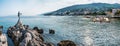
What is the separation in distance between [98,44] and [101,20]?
95.0 m

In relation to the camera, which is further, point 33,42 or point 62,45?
point 62,45

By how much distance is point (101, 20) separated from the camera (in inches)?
5945

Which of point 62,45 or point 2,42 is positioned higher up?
point 2,42

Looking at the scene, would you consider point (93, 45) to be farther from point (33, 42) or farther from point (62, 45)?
point (33, 42)

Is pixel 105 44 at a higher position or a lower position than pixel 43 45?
lower

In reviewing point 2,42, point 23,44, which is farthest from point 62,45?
point 2,42

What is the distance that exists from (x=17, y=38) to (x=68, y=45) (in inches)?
470

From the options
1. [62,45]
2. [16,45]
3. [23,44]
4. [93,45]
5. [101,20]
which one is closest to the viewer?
[23,44]

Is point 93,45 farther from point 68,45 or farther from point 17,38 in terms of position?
point 17,38

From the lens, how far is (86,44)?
58375 millimetres

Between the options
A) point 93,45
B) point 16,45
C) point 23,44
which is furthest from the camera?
point 93,45

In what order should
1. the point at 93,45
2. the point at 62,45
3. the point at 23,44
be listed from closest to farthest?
the point at 23,44, the point at 62,45, the point at 93,45

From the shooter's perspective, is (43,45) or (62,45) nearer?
(43,45)

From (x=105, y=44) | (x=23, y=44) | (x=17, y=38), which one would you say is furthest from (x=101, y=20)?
(x=23, y=44)
